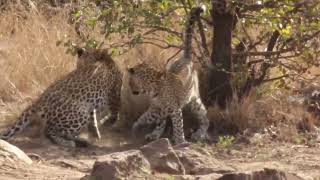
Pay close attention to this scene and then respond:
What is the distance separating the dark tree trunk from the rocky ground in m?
0.87

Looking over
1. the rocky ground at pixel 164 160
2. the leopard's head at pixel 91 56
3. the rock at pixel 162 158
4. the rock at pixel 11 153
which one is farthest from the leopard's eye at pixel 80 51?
the rock at pixel 162 158

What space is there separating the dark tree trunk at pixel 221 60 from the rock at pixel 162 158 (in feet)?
8.48

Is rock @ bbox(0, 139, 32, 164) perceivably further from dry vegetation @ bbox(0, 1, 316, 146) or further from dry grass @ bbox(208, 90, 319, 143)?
dry grass @ bbox(208, 90, 319, 143)

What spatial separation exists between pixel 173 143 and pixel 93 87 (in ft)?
3.29

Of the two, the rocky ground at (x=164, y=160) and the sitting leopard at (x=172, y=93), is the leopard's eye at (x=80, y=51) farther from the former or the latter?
the rocky ground at (x=164, y=160)

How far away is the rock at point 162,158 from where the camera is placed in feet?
19.0

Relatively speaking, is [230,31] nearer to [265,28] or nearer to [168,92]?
[265,28]

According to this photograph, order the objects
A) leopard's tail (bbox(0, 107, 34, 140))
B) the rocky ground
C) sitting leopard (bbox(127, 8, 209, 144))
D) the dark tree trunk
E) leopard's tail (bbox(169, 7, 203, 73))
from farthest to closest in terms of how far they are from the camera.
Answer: the dark tree trunk → leopard's tail (bbox(169, 7, 203, 73)) → sitting leopard (bbox(127, 8, 209, 144)) → leopard's tail (bbox(0, 107, 34, 140)) → the rocky ground

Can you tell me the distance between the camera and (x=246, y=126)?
8.17m

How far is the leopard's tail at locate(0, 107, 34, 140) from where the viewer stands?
7.47 m

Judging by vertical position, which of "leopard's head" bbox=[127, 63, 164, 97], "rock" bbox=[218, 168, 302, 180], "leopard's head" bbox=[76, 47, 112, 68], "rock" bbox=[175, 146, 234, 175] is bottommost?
"rock" bbox=[175, 146, 234, 175]

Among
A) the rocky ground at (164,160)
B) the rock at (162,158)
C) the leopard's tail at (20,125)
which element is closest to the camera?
the rocky ground at (164,160)

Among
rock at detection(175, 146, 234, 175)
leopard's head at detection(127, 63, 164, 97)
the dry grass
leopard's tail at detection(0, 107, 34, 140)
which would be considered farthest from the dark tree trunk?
leopard's tail at detection(0, 107, 34, 140)

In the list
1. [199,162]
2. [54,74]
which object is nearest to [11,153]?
[199,162]
